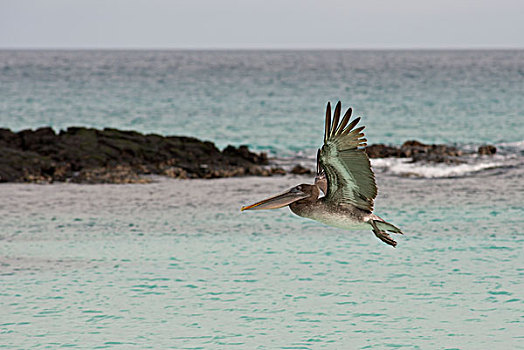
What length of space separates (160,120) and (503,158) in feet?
86.2

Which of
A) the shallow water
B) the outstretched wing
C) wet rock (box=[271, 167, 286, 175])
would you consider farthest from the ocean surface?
the outstretched wing

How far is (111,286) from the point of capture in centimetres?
1393

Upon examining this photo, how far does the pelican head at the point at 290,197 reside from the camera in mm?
6617

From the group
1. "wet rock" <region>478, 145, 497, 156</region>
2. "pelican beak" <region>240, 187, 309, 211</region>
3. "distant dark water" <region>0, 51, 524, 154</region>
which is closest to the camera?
"pelican beak" <region>240, 187, 309, 211</region>

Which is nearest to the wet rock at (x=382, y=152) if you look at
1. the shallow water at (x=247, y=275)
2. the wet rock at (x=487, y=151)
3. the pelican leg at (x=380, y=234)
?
the wet rock at (x=487, y=151)

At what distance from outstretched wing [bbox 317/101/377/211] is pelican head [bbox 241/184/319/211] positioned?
0.53 feet

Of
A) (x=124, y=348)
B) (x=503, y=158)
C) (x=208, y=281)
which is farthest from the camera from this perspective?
(x=503, y=158)

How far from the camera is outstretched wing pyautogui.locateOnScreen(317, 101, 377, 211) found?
6.80 m

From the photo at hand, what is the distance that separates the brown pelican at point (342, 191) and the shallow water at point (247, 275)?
4.81 metres

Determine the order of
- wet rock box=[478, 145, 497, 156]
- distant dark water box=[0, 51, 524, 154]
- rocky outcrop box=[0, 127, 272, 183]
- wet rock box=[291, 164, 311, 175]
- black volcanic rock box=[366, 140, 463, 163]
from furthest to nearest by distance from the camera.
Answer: distant dark water box=[0, 51, 524, 154]
wet rock box=[478, 145, 497, 156]
black volcanic rock box=[366, 140, 463, 163]
wet rock box=[291, 164, 311, 175]
rocky outcrop box=[0, 127, 272, 183]

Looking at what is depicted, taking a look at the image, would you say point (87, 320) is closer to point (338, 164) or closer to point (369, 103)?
point (338, 164)

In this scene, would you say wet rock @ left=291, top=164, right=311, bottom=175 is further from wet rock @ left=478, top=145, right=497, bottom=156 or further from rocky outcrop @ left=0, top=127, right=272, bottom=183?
wet rock @ left=478, top=145, right=497, bottom=156

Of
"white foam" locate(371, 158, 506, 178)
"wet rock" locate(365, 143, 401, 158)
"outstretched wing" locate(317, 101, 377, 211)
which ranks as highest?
"outstretched wing" locate(317, 101, 377, 211)

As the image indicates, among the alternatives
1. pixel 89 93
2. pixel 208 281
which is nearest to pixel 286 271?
pixel 208 281
